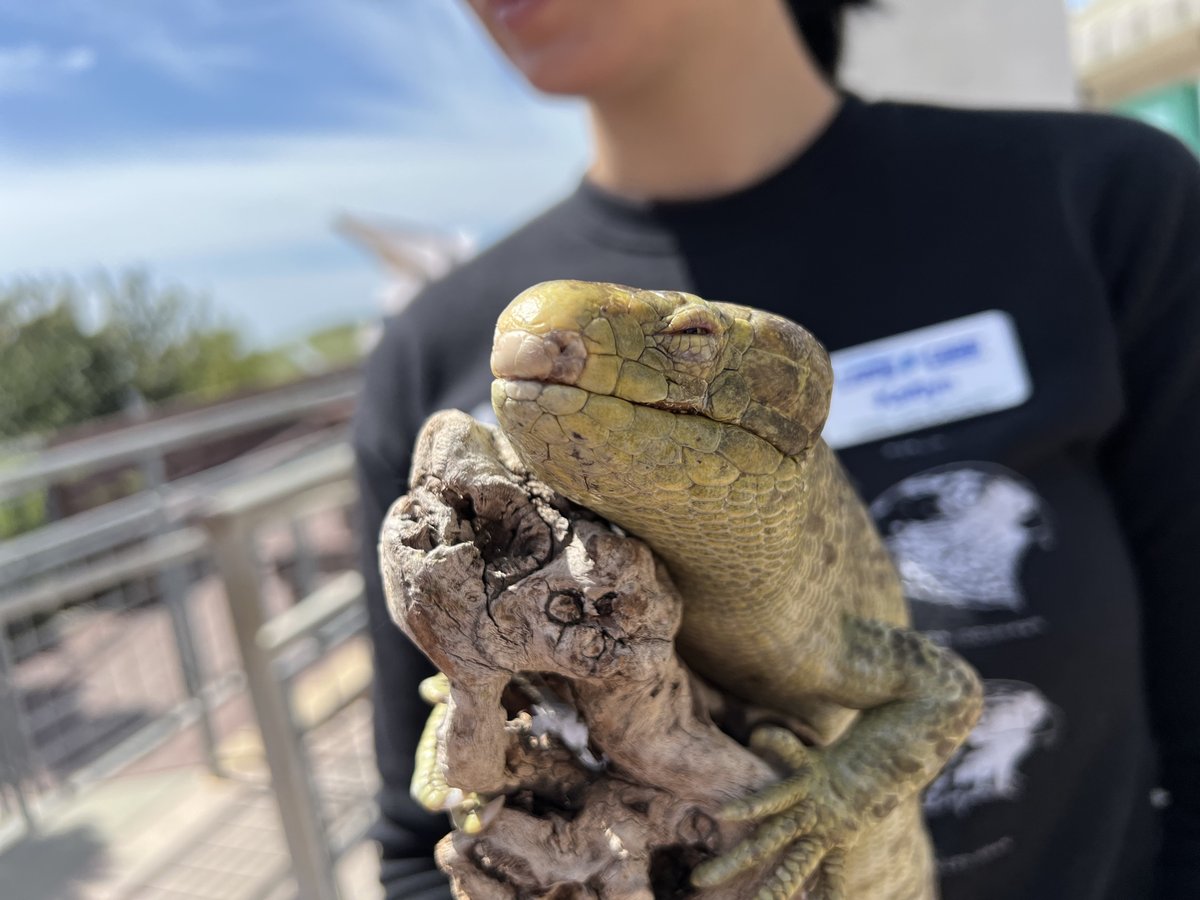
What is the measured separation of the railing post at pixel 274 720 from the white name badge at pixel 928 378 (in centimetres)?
148

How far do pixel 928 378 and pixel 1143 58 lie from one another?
14.7 ft

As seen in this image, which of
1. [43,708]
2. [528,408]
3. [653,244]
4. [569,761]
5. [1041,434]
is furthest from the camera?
[43,708]

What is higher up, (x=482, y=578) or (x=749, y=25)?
(x=749, y=25)

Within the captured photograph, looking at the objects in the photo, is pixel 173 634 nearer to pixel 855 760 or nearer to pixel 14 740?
pixel 14 740

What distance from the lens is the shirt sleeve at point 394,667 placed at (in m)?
1.16

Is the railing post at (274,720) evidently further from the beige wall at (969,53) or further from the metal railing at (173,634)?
the beige wall at (969,53)

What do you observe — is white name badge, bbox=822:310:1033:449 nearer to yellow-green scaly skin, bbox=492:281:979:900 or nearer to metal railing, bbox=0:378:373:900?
yellow-green scaly skin, bbox=492:281:979:900


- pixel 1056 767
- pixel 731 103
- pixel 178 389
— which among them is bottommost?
pixel 1056 767

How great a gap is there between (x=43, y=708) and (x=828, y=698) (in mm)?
3426

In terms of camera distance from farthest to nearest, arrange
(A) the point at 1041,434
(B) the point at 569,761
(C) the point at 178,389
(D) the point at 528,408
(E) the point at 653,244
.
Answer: (C) the point at 178,389, (E) the point at 653,244, (A) the point at 1041,434, (B) the point at 569,761, (D) the point at 528,408

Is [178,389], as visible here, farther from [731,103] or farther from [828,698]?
[828,698]

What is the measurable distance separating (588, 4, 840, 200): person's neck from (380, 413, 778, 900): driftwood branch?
99cm

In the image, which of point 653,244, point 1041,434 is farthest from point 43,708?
point 1041,434

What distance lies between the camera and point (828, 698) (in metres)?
0.78
